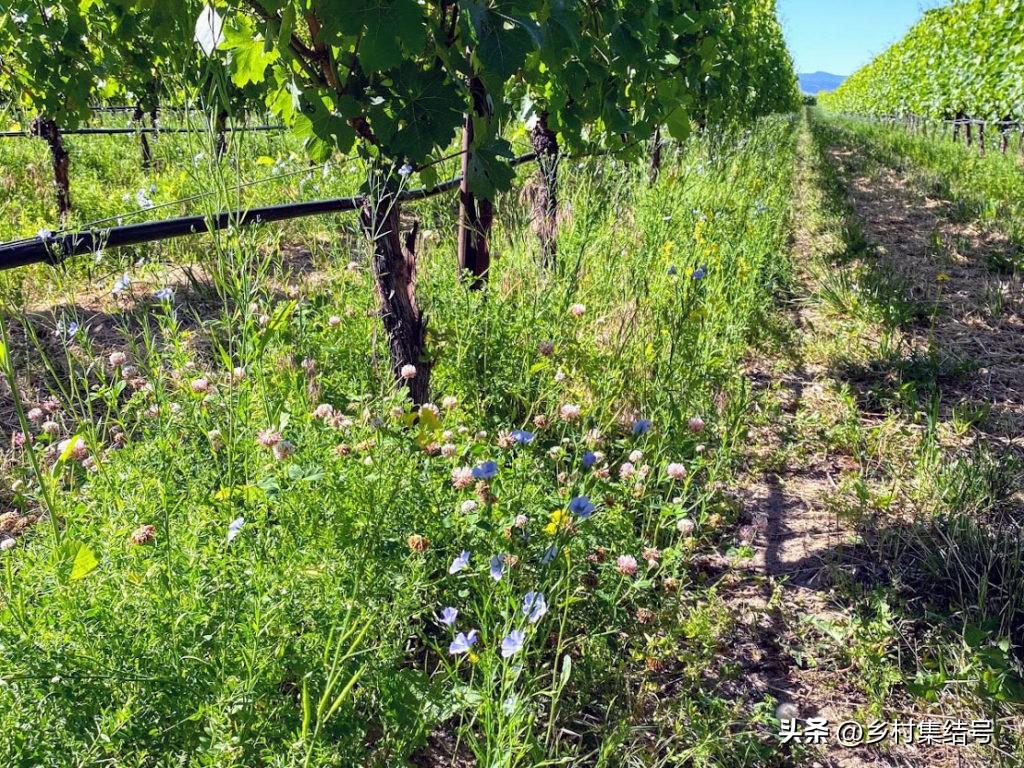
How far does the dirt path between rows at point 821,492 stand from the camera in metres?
1.71

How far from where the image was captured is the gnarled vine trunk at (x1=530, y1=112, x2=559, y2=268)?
3662 mm

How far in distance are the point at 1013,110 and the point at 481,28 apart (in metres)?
12.3

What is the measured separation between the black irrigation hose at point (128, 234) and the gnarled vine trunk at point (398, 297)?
0.11 meters

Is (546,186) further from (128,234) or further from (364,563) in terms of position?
(364,563)

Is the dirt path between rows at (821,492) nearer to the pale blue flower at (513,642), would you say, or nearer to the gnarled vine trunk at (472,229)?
the pale blue flower at (513,642)

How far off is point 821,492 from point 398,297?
1.68 m

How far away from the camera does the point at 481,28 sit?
5.40ft

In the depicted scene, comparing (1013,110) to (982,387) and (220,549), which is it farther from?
(220,549)

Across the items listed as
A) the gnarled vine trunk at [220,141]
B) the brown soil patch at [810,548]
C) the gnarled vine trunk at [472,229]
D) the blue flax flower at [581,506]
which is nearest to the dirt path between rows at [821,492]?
the brown soil patch at [810,548]

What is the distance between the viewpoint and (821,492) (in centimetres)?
253

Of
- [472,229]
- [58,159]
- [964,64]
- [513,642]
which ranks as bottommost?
[513,642]

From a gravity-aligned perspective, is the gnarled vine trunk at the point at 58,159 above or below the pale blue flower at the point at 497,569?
above

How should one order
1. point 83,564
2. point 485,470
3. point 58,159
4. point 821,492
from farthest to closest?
point 58,159 → point 821,492 → point 485,470 → point 83,564

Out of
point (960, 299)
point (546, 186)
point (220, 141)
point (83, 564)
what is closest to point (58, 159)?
point (220, 141)
